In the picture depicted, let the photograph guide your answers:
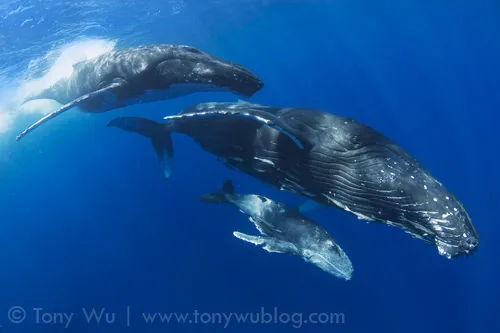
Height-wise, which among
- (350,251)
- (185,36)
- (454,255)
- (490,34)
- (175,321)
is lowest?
(175,321)

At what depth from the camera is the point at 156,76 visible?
800cm

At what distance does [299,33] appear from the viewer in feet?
221

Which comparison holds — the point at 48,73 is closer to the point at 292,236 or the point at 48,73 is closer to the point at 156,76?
the point at 156,76

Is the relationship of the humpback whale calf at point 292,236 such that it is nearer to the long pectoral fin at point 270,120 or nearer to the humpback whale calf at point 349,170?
the humpback whale calf at point 349,170

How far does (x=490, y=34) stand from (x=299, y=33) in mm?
34923

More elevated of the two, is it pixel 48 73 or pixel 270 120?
pixel 48 73

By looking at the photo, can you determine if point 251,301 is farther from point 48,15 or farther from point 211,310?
point 48,15

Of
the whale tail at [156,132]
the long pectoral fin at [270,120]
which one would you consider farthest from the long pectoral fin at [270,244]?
the whale tail at [156,132]

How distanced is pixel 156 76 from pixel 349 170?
19.3ft

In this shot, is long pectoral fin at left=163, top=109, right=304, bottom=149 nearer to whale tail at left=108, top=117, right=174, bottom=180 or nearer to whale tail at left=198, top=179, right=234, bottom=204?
whale tail at left=108, top=117, right=174, bottom=180

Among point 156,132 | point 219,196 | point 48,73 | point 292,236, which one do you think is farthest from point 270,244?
point 48,73

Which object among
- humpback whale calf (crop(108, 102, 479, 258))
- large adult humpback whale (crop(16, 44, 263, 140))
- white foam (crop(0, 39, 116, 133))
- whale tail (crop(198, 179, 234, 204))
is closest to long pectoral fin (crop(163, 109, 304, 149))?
humpback whale calf (crop(108, 102, 479, 258))

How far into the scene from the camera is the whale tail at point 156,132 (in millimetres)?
8680

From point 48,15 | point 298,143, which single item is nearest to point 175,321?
point 48,15
